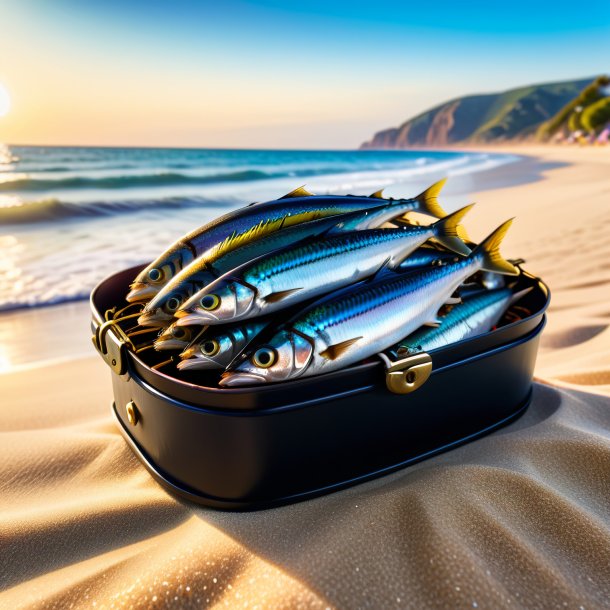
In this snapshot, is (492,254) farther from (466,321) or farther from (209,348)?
(209,348)

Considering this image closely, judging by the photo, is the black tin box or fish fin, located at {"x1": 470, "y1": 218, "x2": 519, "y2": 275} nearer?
the black tin box

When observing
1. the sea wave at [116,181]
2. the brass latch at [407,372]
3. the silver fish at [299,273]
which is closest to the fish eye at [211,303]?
the silver fish at [299,273]

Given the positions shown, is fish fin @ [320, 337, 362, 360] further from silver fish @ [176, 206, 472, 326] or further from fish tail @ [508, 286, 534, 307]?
fish tail @ [508, 286, 534, 307]

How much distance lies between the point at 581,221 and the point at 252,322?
19.5 feet

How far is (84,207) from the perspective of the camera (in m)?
9.24

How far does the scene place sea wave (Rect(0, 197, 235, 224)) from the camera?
8312 millimetres

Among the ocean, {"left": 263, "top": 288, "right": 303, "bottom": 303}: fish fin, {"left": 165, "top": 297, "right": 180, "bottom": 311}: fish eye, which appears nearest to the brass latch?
{"left": 263, "top": 288, "right": 303, "bottom": 303}: fish fin

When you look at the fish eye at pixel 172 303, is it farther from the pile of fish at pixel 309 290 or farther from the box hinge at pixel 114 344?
the box hinge at pixel 114 344

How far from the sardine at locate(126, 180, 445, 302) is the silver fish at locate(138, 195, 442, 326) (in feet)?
0.11

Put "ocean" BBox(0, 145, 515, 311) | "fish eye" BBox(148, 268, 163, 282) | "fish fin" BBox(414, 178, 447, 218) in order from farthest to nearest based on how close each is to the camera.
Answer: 1. "ocean" BBox(0, 145, 515, 311)
2. "fish fin" BBox(414, 178, 447, 218)
3. "fish eye" BBox(148, 268, 163, 282)

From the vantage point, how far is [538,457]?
1.60 m

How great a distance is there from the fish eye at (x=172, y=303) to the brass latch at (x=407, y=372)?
1.80ft

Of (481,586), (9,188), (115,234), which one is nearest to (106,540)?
(481,586)

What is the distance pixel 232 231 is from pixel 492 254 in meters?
0.83
